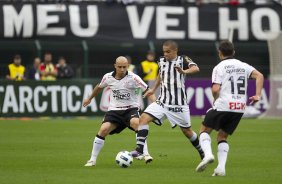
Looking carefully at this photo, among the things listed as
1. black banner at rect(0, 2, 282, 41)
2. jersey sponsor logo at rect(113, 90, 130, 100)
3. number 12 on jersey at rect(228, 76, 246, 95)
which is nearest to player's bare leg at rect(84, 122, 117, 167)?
jersey sponsor logo at rect(113, 90, 130, 100)

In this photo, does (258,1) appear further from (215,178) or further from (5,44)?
(215,178)

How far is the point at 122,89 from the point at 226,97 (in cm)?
296

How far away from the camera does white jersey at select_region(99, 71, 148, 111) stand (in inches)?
588

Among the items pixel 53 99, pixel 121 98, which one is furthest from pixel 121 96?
pixel 53 99

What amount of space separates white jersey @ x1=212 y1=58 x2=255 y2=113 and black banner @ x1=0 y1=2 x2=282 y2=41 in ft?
62.3

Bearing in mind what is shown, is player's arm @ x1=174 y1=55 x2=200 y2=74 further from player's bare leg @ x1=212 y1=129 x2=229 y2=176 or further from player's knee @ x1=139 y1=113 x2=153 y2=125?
player's bare leg @ x1=212 y1=129 x2=229 y2=176

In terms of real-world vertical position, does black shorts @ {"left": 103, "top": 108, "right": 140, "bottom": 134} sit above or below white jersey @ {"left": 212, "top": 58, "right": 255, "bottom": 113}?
below

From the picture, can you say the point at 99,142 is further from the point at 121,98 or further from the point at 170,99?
the point at 170,99

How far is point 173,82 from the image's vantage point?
1444cm

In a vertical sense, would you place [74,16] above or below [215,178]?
above

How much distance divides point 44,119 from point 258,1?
11.4 m

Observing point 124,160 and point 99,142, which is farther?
point 99,142

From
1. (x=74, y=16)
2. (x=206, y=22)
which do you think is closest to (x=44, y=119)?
(x=74, y=16)

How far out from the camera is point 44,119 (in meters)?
27.9
